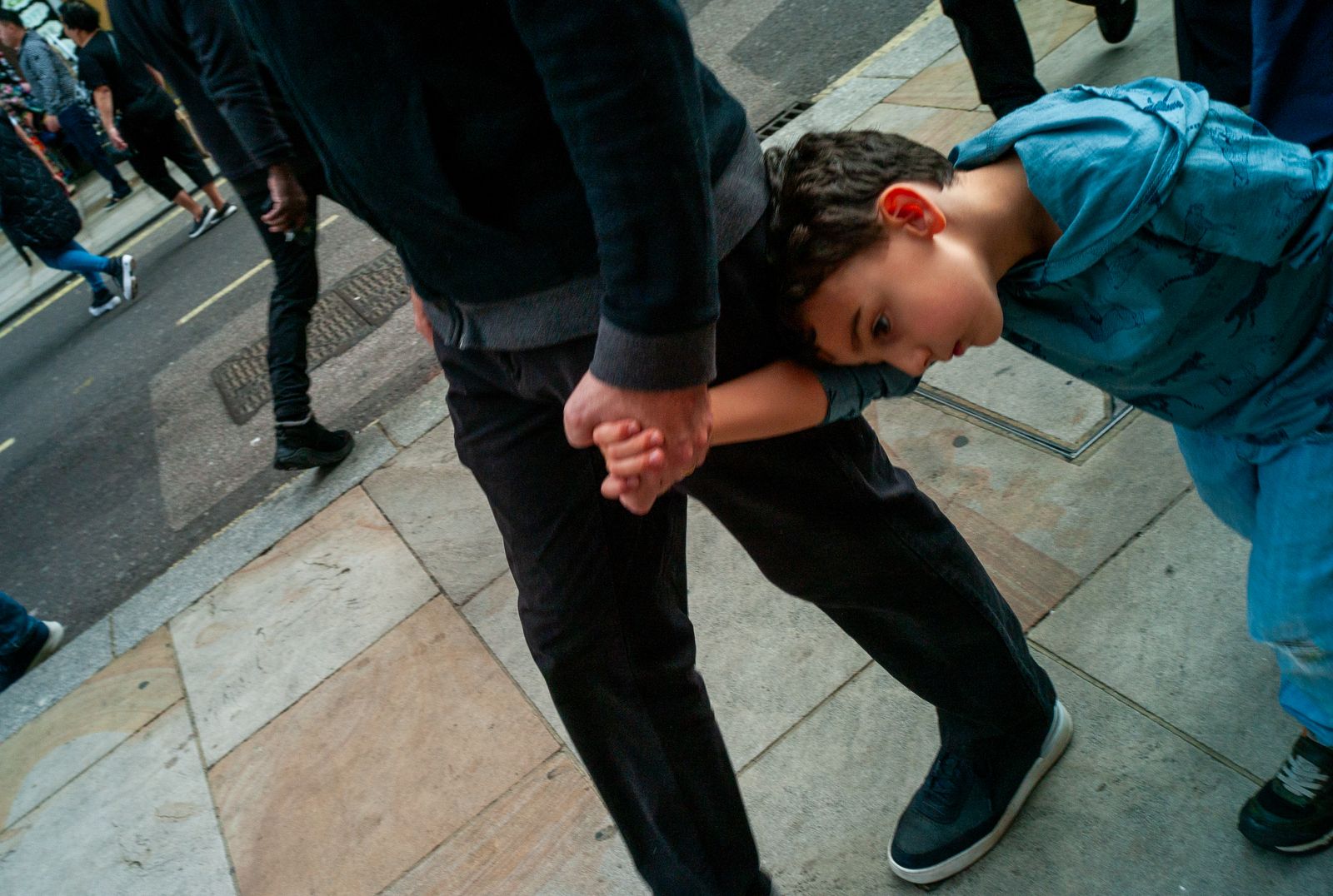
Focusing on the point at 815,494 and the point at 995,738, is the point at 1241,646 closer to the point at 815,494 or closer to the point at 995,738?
the point at 995,738

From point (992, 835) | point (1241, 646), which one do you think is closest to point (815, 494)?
point (992, 835)

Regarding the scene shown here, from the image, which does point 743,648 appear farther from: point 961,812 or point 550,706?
point 961,812

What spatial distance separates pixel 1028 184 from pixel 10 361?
1006 cm

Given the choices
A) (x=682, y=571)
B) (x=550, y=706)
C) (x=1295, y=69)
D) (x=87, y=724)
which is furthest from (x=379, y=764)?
(x=1295, y=69)

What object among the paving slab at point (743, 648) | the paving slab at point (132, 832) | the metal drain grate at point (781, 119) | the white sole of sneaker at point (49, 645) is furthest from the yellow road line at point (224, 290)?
the paving slab at point (743, 648)

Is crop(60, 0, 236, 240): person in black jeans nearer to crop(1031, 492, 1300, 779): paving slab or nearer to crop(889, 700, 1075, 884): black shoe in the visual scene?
crop(1031, 492, 1300, 779): paving slab

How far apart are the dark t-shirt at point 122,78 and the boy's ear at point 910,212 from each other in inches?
338

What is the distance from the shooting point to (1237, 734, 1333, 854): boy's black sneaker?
1.86 meters

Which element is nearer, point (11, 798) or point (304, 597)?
point (11, 798)

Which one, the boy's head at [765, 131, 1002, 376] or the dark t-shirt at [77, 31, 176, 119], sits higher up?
the boy's head at [765, 131, 1002, 376]

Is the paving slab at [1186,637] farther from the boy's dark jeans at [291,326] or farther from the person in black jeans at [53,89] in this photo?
the person in black jeans at [53,89]

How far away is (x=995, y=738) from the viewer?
2.10m

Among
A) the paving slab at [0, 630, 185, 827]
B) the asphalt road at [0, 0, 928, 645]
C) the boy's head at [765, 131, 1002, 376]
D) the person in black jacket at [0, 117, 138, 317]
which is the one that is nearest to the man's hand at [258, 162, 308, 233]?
the paving slab at [0, 630, 185, 827]

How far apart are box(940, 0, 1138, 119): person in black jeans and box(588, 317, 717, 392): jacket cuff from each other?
3.08 meters
